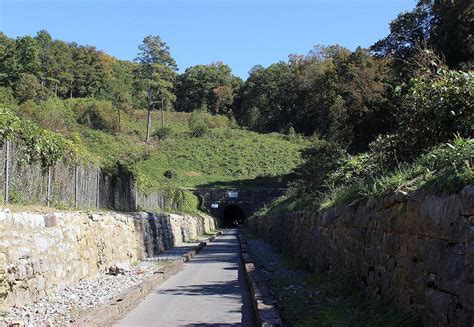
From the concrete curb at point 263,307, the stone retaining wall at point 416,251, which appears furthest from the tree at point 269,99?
the stone retaining wall at point 416,251

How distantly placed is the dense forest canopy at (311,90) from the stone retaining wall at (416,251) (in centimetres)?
187

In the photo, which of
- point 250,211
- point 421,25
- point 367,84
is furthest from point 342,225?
point 250,211

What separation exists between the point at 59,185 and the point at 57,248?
293cm

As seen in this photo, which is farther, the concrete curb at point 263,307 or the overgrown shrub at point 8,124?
the overgrown shrub at point 8,124

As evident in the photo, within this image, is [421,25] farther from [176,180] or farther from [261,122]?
[261,122]

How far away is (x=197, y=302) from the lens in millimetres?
9164

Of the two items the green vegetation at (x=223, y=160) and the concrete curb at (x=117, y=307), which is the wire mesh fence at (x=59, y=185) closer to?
the concrete curb at (x=117, y=307)

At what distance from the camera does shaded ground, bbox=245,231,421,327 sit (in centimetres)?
615

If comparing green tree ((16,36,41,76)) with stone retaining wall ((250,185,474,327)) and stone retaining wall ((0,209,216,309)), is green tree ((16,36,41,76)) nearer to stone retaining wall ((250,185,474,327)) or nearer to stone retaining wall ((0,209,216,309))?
stone retaining wall ((0,209,216,309))

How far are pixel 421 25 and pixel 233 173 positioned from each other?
34.5m

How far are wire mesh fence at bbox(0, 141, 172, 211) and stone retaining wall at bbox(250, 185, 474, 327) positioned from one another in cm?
617

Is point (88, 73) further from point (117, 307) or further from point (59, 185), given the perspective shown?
point (117, 307)

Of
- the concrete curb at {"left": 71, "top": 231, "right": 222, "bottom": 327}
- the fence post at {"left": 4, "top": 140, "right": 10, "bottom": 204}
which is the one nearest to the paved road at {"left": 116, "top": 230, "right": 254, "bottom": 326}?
the concrete curb at {"left": 71, "top": 231, "right": 222, "bottom": 327}

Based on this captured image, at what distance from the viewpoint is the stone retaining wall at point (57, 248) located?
7711 mm
